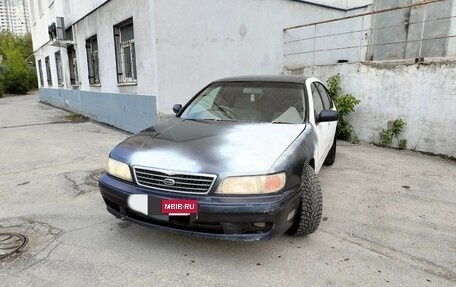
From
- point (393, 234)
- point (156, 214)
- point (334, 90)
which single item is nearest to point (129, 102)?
point (334, 90)

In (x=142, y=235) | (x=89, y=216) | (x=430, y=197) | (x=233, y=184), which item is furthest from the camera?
(x=430, y=197)

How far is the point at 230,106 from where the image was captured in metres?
3.81

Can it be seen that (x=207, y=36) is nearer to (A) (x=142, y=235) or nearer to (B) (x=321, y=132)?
(B) (x=321, y=132)

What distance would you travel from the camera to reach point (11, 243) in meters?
2.97

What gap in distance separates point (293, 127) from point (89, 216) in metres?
2.29

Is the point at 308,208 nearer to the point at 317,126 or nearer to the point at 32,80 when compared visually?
the point at 317,126

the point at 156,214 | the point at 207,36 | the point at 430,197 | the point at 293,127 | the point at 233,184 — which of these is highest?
the point at 207,36

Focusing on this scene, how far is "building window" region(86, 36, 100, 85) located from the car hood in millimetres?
8074

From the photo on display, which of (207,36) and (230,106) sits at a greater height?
(207,36)

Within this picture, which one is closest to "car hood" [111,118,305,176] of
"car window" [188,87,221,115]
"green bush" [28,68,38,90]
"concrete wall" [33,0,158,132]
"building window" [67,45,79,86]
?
"car window" [188,87,221,115]

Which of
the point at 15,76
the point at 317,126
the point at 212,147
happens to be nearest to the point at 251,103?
the point at 317,126

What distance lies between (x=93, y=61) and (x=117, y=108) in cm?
282

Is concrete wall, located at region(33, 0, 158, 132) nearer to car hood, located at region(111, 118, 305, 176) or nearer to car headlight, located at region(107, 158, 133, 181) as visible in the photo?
car hood, located at region(111, 118, 305, 176)

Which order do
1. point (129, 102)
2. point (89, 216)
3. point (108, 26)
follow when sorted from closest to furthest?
point (89, 216) → point (129, 102) → point (108, 26)
